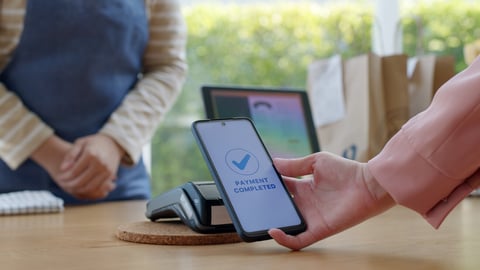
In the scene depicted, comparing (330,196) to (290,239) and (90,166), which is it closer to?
(290,239)

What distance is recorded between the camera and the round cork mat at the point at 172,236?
830 millimetres

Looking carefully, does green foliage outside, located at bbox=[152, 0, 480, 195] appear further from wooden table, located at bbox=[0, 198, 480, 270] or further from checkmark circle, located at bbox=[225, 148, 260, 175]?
checkmark circle, located at bbox=[225, 148, 260, 175]

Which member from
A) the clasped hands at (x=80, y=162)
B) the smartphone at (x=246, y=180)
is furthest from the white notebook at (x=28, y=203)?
the smartphone at (x=246, y=180)

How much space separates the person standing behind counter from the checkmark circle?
2.07ft

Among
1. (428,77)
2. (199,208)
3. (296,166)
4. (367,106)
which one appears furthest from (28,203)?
(428,77)

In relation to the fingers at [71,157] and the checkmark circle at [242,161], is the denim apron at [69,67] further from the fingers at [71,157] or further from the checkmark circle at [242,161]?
the checkmark circle at [242,161]

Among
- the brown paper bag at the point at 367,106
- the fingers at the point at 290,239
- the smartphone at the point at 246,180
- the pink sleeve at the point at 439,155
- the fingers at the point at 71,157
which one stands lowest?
the brown paper bag at the point at 367,106

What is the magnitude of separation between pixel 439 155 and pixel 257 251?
206 millimetres

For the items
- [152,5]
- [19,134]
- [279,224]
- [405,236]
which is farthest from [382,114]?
[279,224]

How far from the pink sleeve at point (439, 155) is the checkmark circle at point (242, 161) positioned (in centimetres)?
14

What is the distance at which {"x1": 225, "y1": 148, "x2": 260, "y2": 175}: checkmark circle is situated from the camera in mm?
809

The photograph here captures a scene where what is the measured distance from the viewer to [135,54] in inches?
61.9

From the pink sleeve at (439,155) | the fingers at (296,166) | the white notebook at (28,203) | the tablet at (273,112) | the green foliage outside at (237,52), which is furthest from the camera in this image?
the green foliage outside at (237,52)

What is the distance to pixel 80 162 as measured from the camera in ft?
4.62
